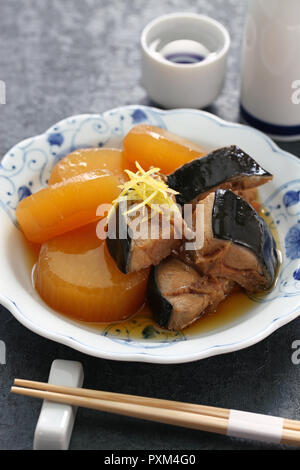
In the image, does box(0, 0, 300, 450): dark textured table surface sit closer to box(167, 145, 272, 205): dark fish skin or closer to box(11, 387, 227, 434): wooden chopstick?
box(11, 387, 227, 434): wooden chopstick

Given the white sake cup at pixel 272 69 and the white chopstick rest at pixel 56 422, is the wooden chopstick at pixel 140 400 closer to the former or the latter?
the white chopstick rest at pixel 56 422

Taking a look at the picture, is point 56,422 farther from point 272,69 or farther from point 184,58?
point 184,58

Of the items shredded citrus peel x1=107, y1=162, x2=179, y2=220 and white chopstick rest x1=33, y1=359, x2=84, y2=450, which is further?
shredded citrus peel x1=107, y1=162, x2=179, y2=220

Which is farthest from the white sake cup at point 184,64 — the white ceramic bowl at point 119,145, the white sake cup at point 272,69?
the white ceramic bowl at point 119,145

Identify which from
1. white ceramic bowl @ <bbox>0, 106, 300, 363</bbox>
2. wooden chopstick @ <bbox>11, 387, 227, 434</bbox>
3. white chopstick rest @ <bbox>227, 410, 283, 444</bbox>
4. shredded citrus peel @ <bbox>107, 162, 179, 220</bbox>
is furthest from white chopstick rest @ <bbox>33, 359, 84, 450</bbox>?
shredded citrus peel @ <bbox>107, 162, 179, 220</bbox>

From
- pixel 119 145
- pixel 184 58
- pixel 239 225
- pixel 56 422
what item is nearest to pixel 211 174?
pixel 239 225
